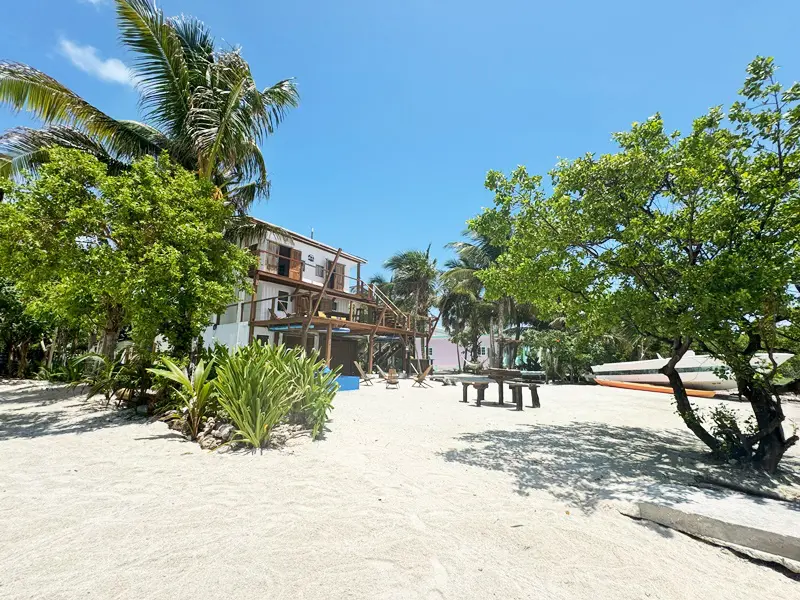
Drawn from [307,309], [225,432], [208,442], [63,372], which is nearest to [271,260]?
[307,309]

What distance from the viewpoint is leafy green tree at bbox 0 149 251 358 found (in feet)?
21.4

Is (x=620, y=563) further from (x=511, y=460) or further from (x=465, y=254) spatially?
(x=465, y=254)

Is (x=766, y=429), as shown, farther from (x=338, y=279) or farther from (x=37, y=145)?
(x=338, y=279)

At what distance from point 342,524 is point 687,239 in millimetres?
5331

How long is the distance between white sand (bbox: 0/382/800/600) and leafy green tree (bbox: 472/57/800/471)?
1.89 metres

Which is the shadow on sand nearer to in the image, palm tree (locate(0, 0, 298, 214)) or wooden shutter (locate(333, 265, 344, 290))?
palm tree (locate(0, 0, 298, 214))

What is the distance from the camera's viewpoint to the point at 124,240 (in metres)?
6.93

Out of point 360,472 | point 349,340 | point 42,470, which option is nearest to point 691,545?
point 360,472

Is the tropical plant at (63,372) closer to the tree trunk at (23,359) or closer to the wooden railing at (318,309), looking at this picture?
the tree trunk at (23,359)

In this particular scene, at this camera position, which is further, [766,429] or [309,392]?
[309,392]

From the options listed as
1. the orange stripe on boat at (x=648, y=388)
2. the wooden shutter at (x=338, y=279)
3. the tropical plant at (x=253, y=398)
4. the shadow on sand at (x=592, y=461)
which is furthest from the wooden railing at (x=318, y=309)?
the shadow on sand at (x=592, y=461)

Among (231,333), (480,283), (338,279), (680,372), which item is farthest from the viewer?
(480,283)

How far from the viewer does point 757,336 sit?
17.0ft

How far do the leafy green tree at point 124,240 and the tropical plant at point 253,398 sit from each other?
1.96 m
